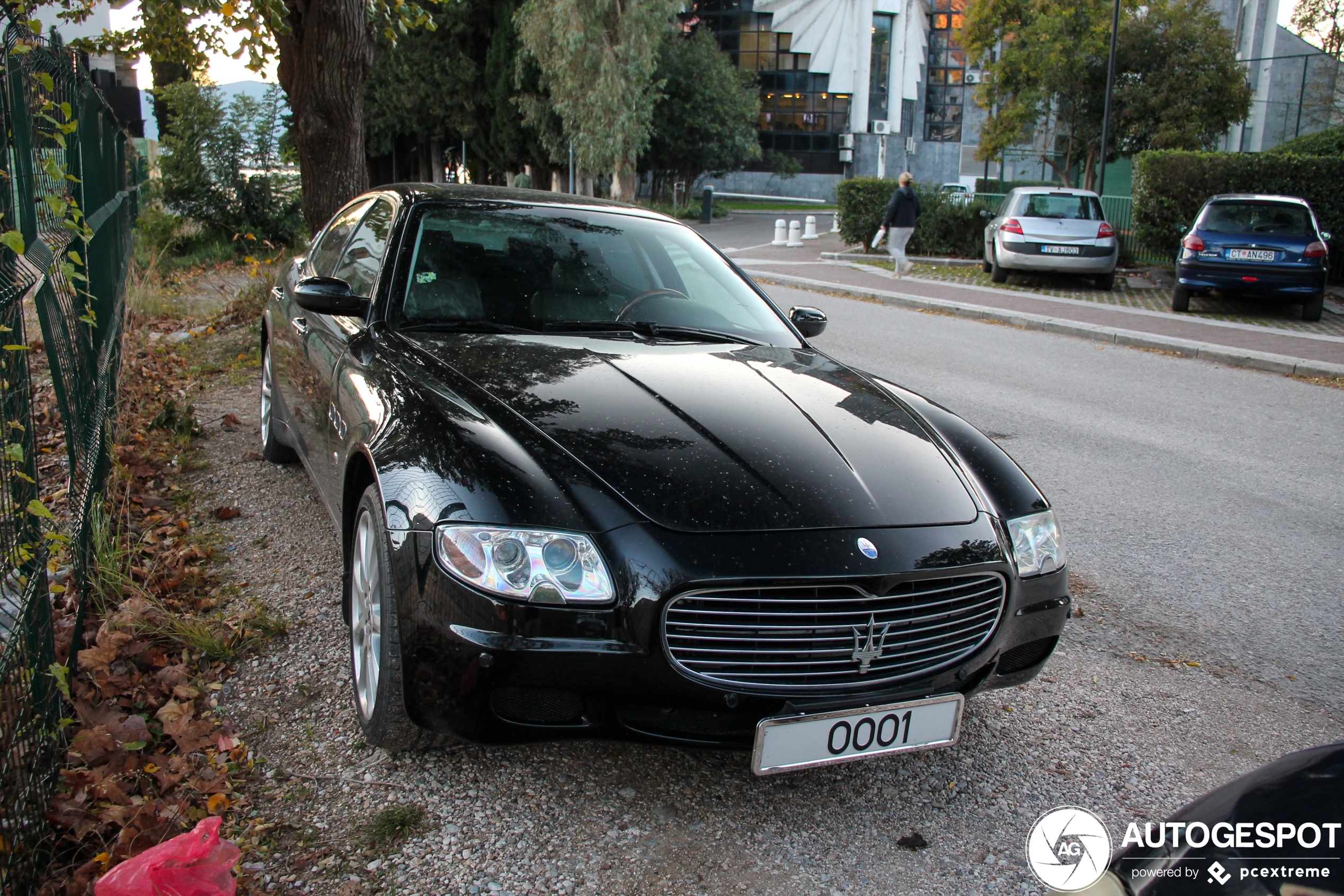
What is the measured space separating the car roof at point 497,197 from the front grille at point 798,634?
2319 mm

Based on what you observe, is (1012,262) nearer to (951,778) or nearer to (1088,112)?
(951,778)

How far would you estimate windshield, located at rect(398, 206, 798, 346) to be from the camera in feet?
12.7

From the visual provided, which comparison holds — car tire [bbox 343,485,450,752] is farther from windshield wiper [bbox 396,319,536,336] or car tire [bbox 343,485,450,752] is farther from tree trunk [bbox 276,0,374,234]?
tree trunk [bbox 276,0,374,234]

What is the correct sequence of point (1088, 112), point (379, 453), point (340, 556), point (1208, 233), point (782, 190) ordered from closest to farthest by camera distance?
point (379, 453), point (340, 556), point (1208, 233), point (1088, 112), point (782, 190)

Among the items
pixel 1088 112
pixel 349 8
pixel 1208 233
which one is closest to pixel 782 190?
pixel 1088 112

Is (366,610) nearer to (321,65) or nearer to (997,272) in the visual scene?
(321,65)

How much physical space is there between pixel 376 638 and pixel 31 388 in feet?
4.28


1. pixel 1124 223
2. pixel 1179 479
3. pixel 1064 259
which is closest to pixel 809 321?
pixel 1179 479

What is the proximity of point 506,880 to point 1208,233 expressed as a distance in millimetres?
14692

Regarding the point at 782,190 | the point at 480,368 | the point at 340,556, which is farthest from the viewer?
the point at 782,190

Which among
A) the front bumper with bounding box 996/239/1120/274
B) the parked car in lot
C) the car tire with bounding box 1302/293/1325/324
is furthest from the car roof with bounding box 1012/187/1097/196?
the parked car in lot

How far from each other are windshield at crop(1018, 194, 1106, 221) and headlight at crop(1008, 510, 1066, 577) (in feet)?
52.1

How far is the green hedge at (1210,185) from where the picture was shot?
1739 cm

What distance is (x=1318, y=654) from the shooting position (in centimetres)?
393
